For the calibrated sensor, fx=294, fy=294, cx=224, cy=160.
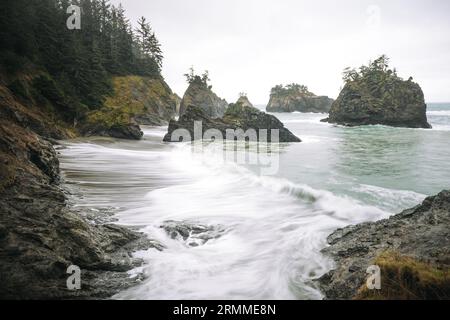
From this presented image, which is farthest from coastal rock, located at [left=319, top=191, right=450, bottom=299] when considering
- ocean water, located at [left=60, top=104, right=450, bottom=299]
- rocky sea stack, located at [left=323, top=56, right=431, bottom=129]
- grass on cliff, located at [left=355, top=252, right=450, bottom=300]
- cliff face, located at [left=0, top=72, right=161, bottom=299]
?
rocky sea stack, located at [left=323, top=56, right=431, bottom=129]

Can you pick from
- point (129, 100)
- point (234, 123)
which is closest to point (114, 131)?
point (234, 123)

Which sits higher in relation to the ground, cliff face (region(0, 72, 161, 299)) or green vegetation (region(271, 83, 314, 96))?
green vegetation (region(271, 83, 314, 96))

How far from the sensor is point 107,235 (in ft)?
19.0

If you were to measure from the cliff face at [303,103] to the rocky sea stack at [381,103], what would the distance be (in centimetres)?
6201

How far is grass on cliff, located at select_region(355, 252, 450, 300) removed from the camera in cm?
362

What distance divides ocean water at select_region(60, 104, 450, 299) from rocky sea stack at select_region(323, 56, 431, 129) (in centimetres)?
4282

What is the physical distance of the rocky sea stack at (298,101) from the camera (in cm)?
13175

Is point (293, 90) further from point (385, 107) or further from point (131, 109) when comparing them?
point (131, 109)

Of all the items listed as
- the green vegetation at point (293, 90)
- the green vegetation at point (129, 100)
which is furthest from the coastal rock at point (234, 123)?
the green vegetation at point (293, 90)

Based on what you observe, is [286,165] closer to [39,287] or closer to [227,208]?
[227,208]

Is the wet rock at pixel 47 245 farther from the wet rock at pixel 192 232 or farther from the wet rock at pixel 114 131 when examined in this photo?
the wet rock at pixel 114 131

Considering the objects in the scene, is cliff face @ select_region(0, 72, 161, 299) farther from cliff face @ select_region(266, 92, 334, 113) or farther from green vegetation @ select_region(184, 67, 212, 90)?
cliff face @ select_region(266, 92, 334, 113)

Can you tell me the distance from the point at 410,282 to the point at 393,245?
4.90 feet

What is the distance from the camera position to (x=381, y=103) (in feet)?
197
